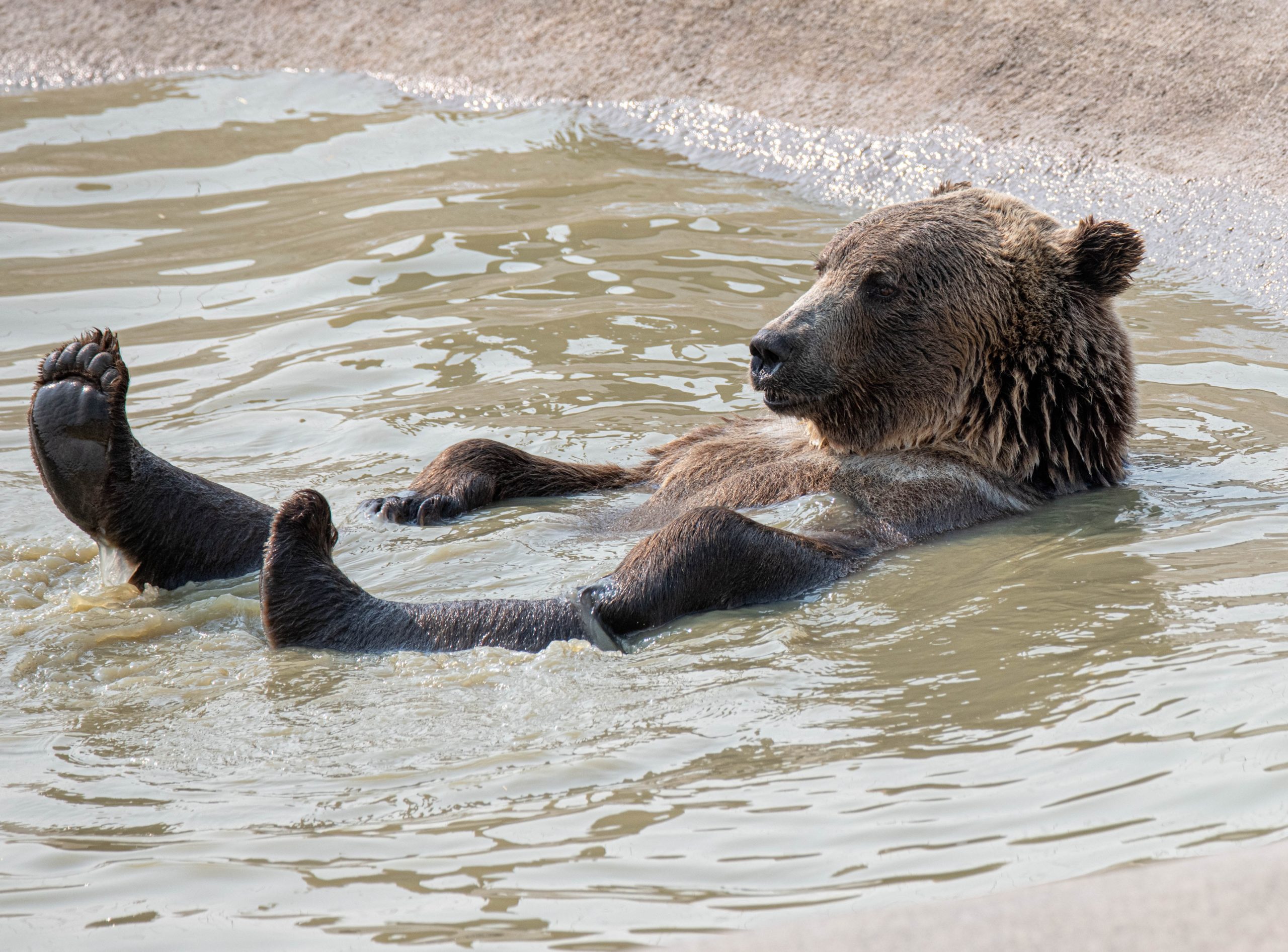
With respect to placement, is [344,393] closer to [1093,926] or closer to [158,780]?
[158,780]

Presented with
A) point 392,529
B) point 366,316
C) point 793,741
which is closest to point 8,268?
point 366,316

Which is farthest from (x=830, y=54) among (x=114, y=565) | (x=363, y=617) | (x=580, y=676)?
(x=580, y=676)

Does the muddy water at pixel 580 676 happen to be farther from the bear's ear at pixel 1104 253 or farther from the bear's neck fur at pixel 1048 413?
the bear's ear at pixel 1104 253

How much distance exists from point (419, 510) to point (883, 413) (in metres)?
1.89

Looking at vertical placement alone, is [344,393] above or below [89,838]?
above

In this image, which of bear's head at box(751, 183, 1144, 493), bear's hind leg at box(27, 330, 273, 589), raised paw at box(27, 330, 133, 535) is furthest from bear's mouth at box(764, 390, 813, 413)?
raised paw at box(27, 330, 133, 535)

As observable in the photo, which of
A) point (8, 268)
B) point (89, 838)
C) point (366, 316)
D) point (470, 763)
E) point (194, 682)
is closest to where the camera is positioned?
point (89, 838)

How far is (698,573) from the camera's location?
14.6ft

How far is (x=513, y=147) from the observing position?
11.0m

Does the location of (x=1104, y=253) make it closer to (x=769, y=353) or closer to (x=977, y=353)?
(x=977, y=353)

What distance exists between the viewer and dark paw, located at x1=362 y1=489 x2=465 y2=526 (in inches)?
224

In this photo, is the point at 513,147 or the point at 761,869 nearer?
the point at 761,869

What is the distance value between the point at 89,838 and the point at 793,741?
1641mm

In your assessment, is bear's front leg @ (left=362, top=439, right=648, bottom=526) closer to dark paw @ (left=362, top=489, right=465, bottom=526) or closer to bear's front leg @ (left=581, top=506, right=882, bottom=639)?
dark paw @ (left=362, top=489, right=465, bottom=526)
